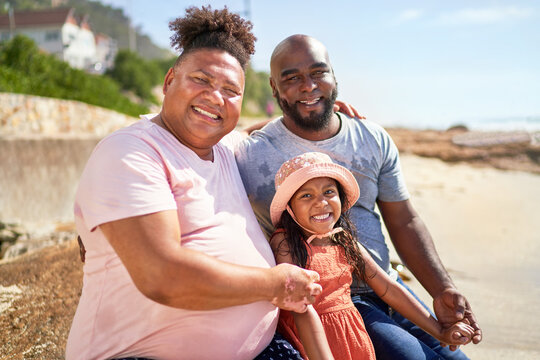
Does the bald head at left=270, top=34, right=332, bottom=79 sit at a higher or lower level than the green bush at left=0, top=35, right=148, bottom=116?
higher

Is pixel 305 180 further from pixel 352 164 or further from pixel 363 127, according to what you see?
pixel 363 127

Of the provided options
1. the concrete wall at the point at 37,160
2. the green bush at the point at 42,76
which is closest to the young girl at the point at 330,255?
the concrete wall at the point at 37,160

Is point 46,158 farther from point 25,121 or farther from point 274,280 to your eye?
point 274,280

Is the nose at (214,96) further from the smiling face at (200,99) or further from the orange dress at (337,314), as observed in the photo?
the orange dress at (337,314)

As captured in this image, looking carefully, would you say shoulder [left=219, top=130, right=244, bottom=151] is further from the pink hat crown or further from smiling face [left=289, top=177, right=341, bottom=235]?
smiling face [left=289, top=177, right=341, bottom=235]

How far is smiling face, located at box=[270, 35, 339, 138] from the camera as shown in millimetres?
2943

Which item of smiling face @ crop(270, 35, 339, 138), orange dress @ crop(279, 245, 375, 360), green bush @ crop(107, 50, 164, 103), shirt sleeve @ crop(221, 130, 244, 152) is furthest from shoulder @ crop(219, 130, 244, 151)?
green bush @ crop(107, 50, 164, 103)

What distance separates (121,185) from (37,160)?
5.86 metres

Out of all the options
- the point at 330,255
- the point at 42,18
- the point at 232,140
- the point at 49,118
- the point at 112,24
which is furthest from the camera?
the point at 112,24

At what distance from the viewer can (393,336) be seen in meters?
2.43

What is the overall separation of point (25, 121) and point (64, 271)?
486cm

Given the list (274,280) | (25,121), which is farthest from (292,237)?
(25,121)

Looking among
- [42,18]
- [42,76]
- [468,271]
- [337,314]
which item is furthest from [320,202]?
[42,18]

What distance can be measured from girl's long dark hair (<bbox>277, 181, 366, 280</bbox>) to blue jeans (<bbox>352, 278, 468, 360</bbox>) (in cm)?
19
